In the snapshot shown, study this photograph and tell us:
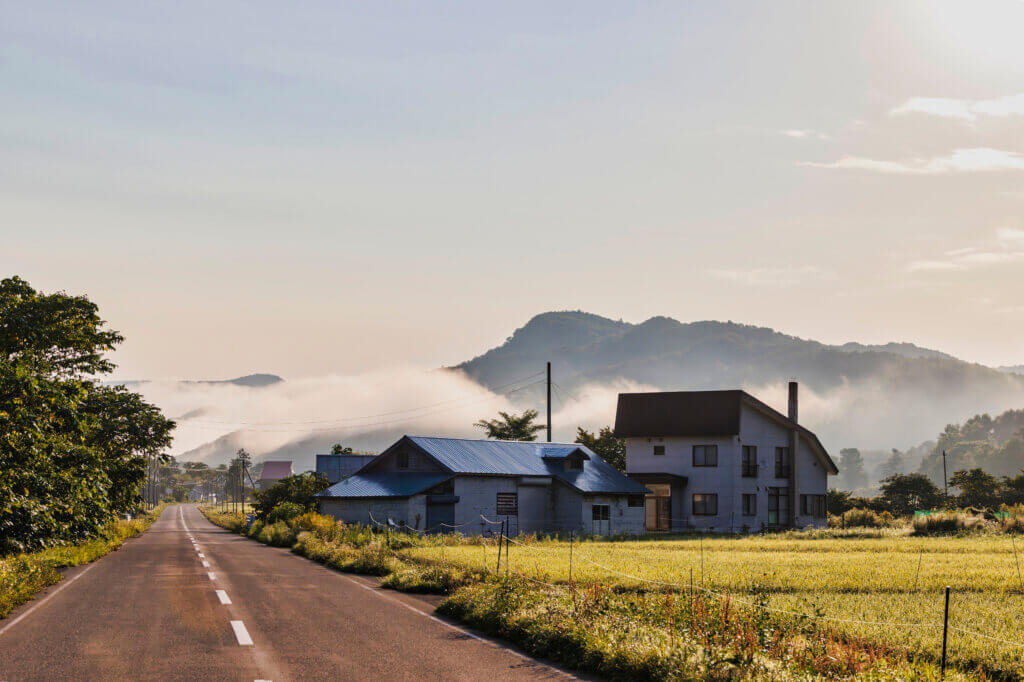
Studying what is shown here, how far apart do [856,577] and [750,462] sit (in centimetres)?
3918

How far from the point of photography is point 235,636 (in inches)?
602

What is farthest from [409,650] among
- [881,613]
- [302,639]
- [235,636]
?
[881,613]

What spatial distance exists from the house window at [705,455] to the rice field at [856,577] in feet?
64.0

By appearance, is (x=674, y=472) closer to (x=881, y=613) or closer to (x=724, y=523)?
(x=724, y=523)

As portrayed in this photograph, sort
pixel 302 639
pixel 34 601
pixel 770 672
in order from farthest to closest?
pixel 34 601 → pixel 302 639 → pixel 770 672

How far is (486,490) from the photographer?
51781 millimetres

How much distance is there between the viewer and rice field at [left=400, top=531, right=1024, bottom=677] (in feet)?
47.5

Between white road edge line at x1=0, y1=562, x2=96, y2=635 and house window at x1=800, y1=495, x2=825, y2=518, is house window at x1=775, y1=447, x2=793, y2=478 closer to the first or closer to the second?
house window at x1=800, y1=495, x2=825, y2=518

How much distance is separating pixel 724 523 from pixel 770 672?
170 feet

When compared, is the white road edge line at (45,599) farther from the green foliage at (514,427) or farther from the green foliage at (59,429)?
the green foliage at (514,427)

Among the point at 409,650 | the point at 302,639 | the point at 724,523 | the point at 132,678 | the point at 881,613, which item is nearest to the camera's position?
the point at 132,678

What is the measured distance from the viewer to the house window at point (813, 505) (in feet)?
217

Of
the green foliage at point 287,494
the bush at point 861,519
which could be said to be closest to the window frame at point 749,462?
the bush at point 861,519

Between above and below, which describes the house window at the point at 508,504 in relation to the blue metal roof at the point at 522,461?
below
